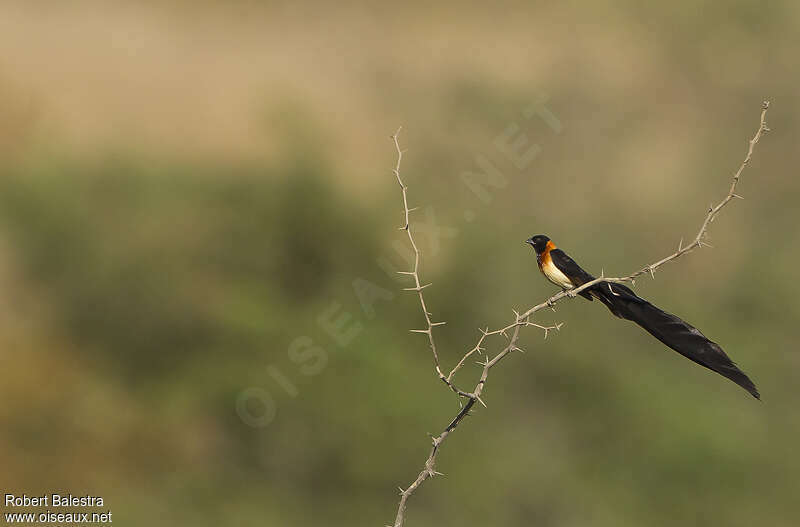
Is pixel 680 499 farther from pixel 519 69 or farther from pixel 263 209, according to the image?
pixel 519 69

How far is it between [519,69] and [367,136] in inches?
129

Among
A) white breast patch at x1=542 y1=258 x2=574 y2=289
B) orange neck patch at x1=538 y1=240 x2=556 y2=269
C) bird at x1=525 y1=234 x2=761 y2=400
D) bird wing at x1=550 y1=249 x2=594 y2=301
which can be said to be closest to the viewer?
bird at x1=525 y1=234 x2=761 y2=400

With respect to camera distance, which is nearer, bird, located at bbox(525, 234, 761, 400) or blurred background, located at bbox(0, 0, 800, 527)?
bird, located at bbox(525, 234, 761, 400)

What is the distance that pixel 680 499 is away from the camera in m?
12.7

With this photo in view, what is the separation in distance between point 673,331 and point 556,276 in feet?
4.54

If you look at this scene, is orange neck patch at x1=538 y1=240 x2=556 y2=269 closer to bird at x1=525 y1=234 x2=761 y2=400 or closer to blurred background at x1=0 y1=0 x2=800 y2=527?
bird at x1=525 y1=234 x2=761 y2=400

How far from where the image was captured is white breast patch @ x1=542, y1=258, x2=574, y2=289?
4.61 meters

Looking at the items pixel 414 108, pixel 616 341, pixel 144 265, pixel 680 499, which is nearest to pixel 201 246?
pixel 144 265

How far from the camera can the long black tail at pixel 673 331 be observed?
3029 mm

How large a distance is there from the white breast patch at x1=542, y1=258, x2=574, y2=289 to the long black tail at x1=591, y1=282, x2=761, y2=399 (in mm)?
891

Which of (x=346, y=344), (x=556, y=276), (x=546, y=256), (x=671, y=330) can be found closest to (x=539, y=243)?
(x=546, y=256)

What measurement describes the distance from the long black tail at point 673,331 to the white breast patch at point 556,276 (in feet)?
2.92

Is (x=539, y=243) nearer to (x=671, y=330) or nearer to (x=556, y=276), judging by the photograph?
(x=556, y=276)

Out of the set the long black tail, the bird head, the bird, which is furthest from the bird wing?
the long black tail
